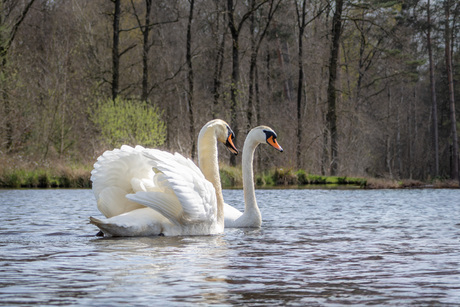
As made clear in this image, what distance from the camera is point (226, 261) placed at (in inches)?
278

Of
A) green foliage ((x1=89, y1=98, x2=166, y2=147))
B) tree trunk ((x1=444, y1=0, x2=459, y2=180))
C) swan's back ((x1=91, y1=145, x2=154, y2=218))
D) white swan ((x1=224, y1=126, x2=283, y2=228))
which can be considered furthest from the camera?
tree trunk ((x1=444, y1=0, x2=459, y2=180))

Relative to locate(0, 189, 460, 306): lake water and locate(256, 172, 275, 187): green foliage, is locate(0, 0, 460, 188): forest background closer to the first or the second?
locate(256, 172, 275, 187): green foliage

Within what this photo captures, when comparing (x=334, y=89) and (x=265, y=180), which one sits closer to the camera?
(x=265, y=180)

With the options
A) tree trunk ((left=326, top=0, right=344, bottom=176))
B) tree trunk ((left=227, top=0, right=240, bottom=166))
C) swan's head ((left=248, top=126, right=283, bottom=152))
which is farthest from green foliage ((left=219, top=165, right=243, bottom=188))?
swan's head ((left=248, top=126, right=283, bottom=152))

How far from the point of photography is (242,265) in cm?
680

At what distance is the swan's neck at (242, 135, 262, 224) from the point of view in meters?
10.9

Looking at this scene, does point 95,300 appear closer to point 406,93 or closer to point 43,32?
point 43,32

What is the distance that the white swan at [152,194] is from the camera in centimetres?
873

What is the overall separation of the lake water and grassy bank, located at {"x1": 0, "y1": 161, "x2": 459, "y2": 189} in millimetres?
14062

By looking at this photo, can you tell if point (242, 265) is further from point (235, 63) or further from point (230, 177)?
point (235, 63)

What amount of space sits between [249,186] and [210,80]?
35.8m

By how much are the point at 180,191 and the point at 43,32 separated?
36.0 meters

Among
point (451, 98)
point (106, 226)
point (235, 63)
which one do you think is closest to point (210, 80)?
point (235, 63)

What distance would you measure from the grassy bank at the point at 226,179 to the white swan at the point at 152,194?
17083mm
